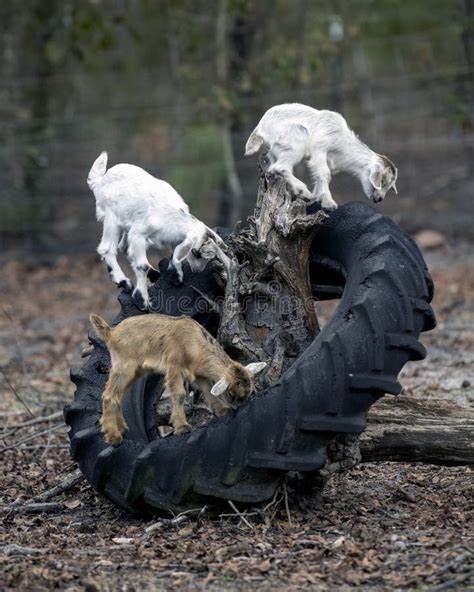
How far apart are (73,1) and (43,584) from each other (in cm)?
1795

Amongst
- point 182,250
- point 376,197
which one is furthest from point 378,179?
point 182,250

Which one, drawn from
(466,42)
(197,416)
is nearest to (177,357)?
(197,416)

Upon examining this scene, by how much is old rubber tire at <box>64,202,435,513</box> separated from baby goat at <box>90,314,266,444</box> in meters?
0.12

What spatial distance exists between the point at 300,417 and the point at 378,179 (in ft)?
6.11

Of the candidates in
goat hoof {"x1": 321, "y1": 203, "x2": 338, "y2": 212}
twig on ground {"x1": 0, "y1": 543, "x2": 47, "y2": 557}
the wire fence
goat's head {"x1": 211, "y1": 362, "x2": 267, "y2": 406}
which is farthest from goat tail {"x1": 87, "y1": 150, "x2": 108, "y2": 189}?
the wire fence

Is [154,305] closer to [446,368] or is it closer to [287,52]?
[446,368]

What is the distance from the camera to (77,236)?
20.6 m

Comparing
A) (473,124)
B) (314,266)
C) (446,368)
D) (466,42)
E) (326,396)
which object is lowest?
(446,368)

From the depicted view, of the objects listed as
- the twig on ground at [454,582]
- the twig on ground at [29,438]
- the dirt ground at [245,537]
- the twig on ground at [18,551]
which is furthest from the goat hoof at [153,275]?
the twig on ground at [454,582]

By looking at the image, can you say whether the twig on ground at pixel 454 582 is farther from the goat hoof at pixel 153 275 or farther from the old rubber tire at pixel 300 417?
the goat hoof at pixel 153 275

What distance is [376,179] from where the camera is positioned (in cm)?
684

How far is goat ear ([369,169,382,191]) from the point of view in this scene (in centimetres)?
683

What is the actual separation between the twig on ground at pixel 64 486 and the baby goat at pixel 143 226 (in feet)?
4.10

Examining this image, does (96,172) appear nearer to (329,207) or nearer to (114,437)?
(329,207)
